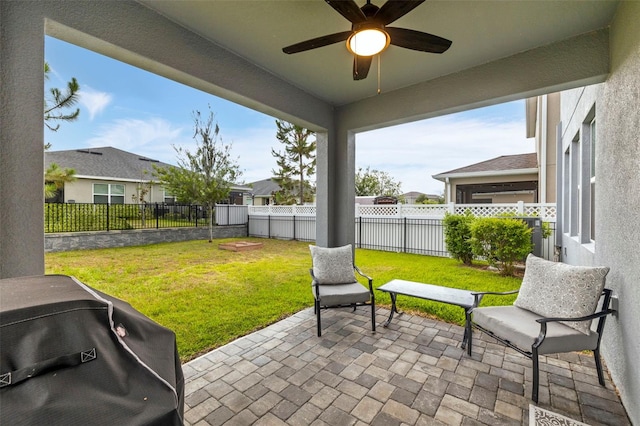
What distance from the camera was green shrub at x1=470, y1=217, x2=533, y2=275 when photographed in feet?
19.8

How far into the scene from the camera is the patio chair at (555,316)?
7.62ft

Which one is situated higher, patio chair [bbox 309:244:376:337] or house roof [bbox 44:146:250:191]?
house roof [bbox 44:146:250:191]

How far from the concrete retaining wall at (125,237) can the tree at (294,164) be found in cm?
447

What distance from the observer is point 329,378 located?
2561 mm

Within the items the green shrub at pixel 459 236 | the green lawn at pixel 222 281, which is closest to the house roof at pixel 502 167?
the green shrub at pixel 459 236

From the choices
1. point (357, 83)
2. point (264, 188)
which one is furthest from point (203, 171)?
point (264, 188)

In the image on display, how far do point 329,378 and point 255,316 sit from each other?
173cm

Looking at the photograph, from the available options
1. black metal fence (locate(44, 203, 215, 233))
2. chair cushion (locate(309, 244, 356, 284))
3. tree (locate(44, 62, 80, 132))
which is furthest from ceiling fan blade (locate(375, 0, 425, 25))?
black metal fence (locate(44, 203, 215, 233))

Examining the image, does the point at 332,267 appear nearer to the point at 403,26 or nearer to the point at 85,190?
the point at 403,26

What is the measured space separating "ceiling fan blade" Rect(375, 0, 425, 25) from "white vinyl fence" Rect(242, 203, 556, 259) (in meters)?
7.28

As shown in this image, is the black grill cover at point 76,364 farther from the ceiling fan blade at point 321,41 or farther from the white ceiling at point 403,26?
the white ceiling at point 403,26

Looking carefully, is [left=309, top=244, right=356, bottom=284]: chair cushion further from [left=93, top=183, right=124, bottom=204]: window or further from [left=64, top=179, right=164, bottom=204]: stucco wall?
[left=93, top=183, right=124, bottom=204]: window

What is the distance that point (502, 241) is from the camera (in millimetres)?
6180

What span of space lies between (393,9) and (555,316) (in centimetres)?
291
